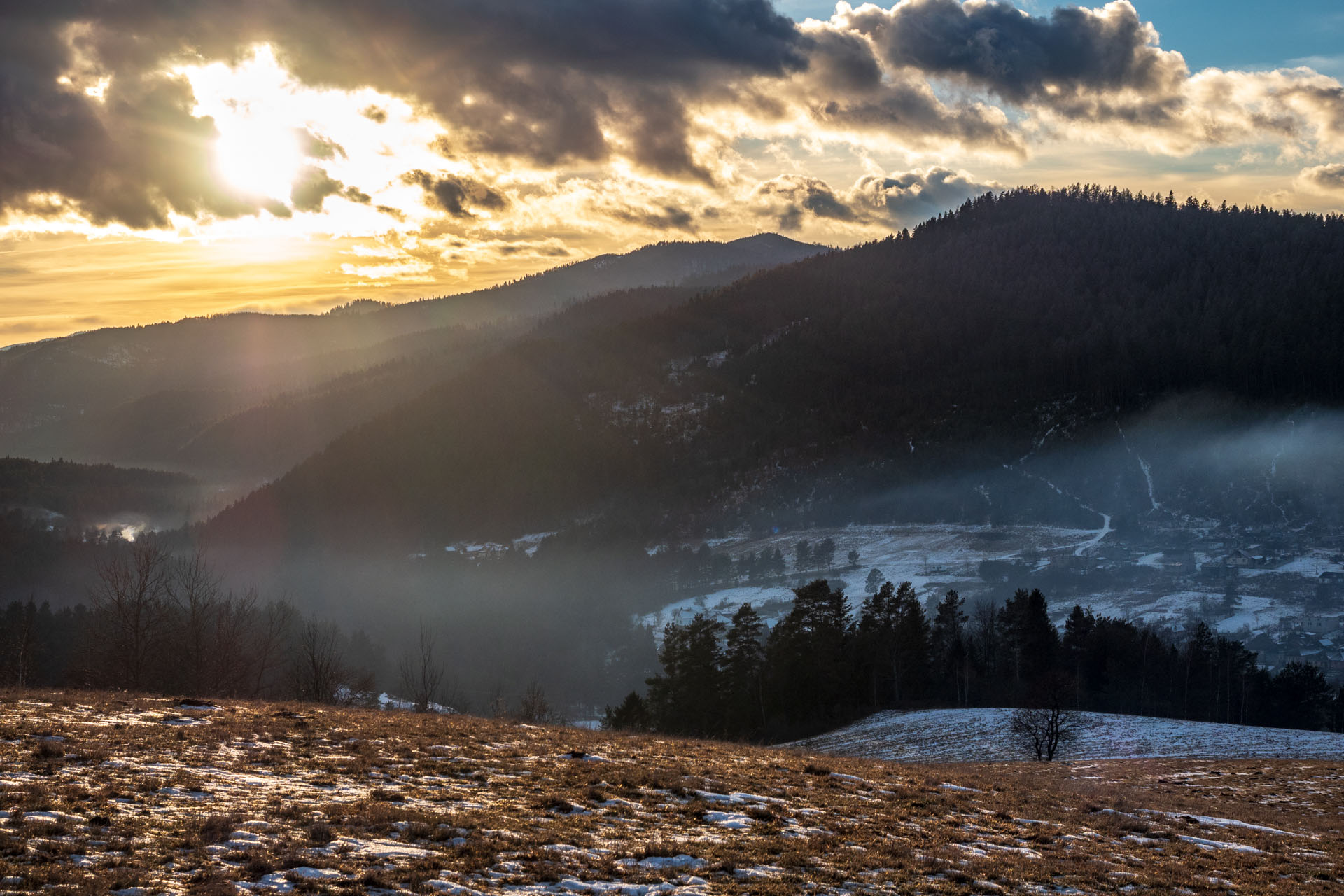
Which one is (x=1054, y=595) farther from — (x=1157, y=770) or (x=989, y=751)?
(x=1157, y=770)

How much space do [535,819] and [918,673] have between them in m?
72.8

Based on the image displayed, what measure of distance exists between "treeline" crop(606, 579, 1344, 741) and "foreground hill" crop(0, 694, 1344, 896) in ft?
149

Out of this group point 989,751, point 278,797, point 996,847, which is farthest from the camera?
point 989,751

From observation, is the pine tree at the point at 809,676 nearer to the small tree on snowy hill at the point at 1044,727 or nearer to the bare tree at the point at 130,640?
the small tree on snowy hill at the point at 1044,727

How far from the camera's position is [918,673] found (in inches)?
3314

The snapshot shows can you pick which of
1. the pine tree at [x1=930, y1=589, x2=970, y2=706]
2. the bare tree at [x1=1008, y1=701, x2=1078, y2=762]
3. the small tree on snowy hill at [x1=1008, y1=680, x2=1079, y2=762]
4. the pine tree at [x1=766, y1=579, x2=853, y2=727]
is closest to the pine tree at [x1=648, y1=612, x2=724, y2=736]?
the pine tree at [x1=766, y1=579, x2=853, y2=727]

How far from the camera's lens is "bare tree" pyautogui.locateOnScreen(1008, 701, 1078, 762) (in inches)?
2076

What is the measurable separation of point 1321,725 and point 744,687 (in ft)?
194

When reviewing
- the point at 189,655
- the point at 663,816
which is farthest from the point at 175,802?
the point at 189,655

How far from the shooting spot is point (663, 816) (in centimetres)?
1902

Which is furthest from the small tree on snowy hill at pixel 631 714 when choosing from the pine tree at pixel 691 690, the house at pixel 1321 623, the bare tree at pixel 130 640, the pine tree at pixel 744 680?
the house at pixel 1321 623

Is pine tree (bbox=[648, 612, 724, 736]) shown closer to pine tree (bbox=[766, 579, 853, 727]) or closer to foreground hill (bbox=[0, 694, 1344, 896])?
pine tree (bbox=[766, 579, 853, 727])

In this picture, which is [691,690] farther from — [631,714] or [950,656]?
[950,656]

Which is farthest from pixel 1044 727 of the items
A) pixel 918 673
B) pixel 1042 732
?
pixel 918 673
